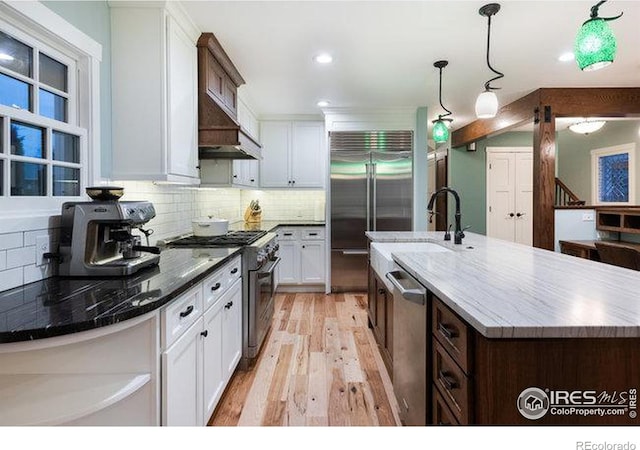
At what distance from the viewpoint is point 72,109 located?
1.90 metres

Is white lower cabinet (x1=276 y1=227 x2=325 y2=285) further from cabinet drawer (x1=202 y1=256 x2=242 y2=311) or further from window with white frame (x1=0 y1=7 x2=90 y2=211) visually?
window with white frame (x1=0 y1=7 x2=90 y2=211)

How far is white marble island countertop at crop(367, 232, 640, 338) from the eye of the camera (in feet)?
2.99

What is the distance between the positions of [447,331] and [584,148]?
281 inches

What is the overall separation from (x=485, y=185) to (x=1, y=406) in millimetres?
6806

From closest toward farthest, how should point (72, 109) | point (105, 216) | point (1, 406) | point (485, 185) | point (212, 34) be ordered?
point (1, 406), point (105, 216), point (72, 109), point (212, 34), point (485, 185)

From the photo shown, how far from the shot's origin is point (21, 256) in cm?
148

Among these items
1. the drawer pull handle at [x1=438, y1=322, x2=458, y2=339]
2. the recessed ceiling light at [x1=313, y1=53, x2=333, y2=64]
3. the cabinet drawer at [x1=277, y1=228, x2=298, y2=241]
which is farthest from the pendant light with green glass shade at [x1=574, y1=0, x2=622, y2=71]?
the cabinet drawer at [x1=277, y1=228, x2=298, y2=241]

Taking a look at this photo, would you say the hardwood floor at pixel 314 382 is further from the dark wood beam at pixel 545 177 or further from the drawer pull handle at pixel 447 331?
the dark wood beam at pixel 545 177

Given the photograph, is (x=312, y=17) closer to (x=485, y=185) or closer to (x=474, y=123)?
(x=474, y=123)

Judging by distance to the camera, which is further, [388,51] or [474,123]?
[474,123]

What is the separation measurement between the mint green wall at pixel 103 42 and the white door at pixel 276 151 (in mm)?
2987
